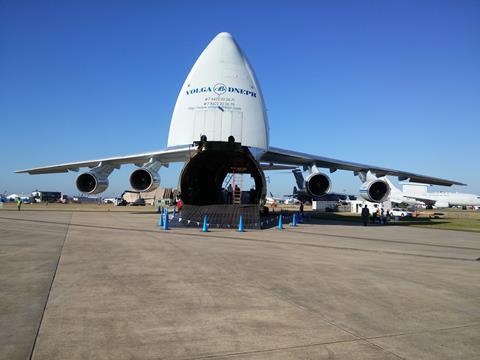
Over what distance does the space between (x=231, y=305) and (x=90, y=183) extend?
61.7ft

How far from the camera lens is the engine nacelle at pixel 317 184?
67.8 ft

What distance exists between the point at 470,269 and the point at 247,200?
1853 cm

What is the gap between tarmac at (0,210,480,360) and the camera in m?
3.70

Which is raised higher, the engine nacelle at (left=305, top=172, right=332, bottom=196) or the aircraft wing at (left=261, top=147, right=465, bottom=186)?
the aircraft wing at (left=261, top=147, right=465, bottom=186)

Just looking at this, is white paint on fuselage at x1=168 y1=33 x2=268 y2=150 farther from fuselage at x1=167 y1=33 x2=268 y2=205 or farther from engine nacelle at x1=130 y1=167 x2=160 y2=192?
engine nacelle at x1=130 y1=167 x2=160 y2=192

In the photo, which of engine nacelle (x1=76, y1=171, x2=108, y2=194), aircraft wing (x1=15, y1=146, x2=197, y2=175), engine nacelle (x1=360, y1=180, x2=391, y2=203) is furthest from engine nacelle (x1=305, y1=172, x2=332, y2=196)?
engine nacelle (x1=76, y1=171, x2=108, y2=194)

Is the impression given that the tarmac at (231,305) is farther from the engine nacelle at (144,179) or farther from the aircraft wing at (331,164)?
the aircraft wing at (331,164)

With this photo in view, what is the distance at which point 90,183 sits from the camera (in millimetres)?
21938

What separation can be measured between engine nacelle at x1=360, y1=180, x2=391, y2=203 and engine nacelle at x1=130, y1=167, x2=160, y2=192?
36.9 ft

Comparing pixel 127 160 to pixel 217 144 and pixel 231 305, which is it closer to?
pixel 217 144

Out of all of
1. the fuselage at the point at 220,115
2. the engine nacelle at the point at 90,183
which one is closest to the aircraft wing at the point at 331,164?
the fuselage at the point at 220,115

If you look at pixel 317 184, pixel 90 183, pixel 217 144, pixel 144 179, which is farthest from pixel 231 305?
pixel 90 183

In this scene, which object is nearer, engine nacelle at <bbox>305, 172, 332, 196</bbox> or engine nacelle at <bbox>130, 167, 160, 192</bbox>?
engine nacelle at <bbox>130, 167, 160, 192</bbox>

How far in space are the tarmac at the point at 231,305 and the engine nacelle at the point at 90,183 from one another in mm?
12404
